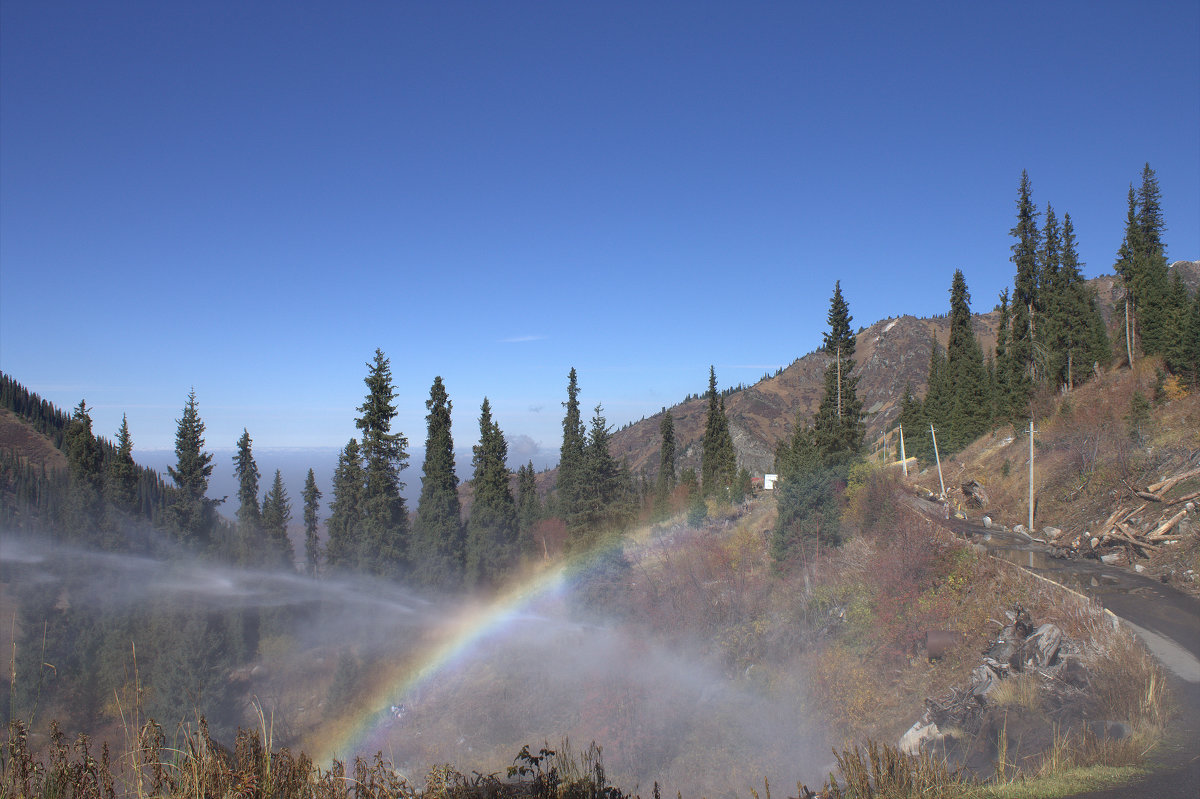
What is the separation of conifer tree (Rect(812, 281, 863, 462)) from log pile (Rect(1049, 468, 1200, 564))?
509 inches

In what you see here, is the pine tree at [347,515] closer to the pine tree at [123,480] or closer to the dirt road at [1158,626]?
the pine tree at [123,480]

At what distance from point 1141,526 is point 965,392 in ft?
136

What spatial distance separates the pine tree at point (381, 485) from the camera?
43375mm

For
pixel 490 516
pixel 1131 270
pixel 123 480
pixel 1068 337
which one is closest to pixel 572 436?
pixel 490 516

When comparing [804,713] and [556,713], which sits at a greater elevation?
[804,713]

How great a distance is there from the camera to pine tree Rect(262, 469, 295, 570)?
62438 mm

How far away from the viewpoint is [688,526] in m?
53.2

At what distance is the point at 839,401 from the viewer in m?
43.2

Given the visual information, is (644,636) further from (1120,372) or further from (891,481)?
(1120,372)

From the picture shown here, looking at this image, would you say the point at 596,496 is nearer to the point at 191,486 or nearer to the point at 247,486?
the point at 191,486

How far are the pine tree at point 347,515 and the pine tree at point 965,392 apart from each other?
193 ft

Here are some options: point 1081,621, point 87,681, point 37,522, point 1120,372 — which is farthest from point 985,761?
point 37,522

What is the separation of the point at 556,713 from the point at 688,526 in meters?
23.9

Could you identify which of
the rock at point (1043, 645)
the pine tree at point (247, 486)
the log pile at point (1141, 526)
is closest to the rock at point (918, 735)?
the rock at point (1043, 645)
